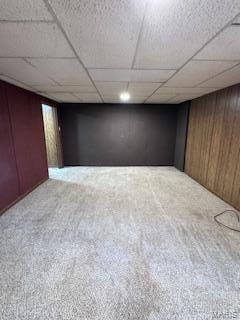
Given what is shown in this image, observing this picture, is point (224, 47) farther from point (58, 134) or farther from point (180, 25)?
point (58, 134)

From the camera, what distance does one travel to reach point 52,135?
17.1 feet

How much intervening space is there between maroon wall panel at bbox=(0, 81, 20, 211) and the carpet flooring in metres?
0.25

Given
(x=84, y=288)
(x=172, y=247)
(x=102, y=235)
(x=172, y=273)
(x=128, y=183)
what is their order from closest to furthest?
(x=84, y=288), (x=172, y=273), (x=172, y=247), (x=102, y=235), (x=128, y=183)

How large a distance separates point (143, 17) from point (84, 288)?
218 cm

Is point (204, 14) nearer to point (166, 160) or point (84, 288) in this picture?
point (84, 288)

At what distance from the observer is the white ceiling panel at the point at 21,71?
6.08ft

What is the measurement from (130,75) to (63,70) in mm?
917

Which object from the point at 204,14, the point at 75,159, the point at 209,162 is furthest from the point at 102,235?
the point at 75,159

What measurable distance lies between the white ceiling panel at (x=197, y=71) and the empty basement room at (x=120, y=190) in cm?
2

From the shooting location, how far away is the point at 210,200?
3.13 meters

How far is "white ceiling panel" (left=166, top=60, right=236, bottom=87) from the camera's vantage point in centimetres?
185

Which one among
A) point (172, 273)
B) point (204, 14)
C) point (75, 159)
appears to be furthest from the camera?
point (75, 159)

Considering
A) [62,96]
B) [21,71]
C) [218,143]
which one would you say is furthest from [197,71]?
[62,96]

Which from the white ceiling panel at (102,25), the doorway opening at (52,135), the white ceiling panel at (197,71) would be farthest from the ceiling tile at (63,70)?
the doorway opening at (52,135)
